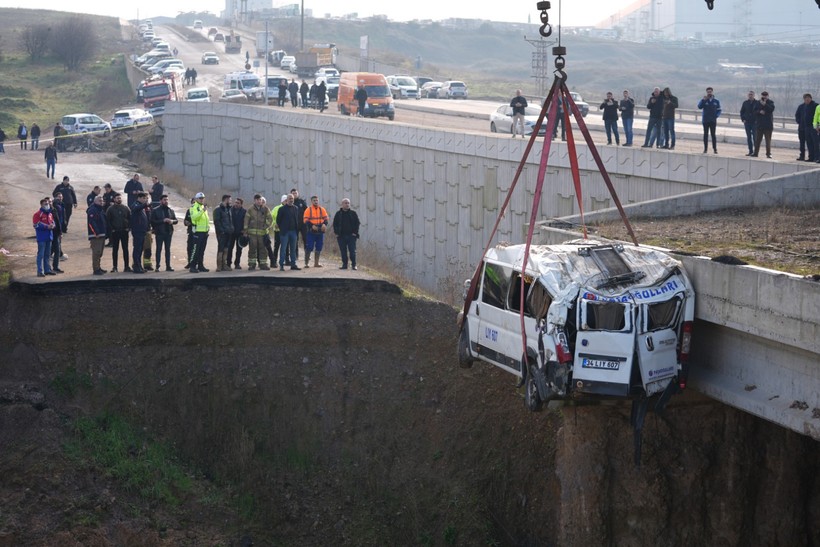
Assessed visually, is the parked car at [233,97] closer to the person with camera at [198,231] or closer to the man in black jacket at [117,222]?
the person with camera at [198,231]

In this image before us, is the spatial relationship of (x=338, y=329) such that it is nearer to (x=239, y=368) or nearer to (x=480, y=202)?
(x=239, y=368)

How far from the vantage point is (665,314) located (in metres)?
11.8

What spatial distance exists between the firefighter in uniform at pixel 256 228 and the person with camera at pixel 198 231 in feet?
2.52

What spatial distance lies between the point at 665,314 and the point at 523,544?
18.4 ft

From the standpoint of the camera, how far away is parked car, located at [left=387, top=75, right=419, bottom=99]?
209 feet

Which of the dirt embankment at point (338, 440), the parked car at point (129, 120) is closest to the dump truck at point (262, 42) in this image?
the parked car at point (129, 120)

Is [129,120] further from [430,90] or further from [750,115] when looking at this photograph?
[750,115]

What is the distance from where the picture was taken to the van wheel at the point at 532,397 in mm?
12375

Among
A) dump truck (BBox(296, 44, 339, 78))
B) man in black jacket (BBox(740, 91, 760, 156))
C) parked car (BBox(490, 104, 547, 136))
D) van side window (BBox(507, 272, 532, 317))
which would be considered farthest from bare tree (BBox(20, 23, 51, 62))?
van side window (BBox(507, 272, 532, 317))

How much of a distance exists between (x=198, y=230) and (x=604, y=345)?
11.0 m

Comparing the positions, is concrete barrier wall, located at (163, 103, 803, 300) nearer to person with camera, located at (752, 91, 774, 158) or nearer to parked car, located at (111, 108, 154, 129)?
person with camera, located at (752, 91, 774, 158)

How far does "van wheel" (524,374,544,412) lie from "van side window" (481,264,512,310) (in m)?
1.05

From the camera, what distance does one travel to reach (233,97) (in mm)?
56438

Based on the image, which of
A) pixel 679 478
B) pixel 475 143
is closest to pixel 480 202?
pixel 475 143
